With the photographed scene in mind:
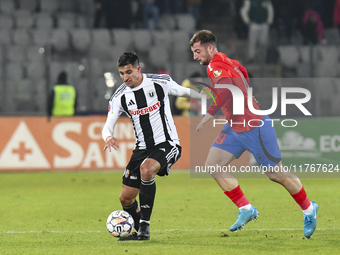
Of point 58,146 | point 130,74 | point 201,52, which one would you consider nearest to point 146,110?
point 130,74

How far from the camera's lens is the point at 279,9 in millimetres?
17516

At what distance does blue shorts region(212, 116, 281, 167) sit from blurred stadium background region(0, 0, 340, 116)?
7307mm

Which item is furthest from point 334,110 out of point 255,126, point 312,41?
point 255,126

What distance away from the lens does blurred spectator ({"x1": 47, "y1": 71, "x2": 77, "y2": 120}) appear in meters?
12.4

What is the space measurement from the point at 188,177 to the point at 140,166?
245 inches

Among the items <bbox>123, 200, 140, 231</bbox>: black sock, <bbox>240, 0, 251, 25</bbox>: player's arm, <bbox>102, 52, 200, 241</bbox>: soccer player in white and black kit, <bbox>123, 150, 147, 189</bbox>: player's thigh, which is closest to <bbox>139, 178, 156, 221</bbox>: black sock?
<bbox>102, 52, 200, 241</bbox>: soccer player in white and black kit

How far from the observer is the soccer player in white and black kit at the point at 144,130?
534cm

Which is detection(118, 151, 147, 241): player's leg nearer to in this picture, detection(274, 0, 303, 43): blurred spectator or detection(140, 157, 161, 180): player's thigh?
detection(140, 157, 161, 180): player's thigh

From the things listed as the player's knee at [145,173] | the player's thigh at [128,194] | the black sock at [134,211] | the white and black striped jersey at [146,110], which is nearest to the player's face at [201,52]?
the white and black striped jersey at [146,110]

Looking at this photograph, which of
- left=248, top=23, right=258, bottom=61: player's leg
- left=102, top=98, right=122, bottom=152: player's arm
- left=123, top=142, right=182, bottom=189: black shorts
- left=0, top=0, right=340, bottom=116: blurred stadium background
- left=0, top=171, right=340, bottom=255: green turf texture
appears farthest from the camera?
left=248, top=23, right=258, bottom=61: player's leg

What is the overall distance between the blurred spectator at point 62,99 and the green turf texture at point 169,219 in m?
1.83

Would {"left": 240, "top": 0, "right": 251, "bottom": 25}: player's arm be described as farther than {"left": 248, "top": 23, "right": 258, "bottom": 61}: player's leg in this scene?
Yes

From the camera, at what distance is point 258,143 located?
5.53 m

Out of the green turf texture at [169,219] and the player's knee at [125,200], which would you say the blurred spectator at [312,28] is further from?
the player's knee at [125,200]
